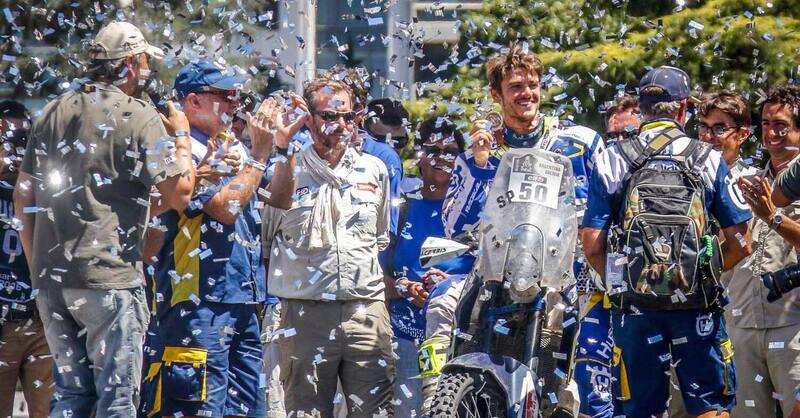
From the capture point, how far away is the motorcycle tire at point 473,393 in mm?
6961

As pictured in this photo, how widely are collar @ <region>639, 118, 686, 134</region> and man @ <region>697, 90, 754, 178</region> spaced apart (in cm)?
123

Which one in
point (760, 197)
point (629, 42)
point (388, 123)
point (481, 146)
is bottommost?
point (760, 197)

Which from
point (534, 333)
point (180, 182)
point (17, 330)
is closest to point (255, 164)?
point (180, 182)

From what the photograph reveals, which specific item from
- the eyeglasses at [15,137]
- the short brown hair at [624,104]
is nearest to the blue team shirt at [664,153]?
the short brown hair at [624,104]

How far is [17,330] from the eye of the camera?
28.4ft

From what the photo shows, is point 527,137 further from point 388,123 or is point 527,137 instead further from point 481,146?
point 388,123

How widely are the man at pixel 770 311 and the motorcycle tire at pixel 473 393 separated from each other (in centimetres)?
194

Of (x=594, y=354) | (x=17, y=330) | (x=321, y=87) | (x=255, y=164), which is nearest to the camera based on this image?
(x=255, y=164)

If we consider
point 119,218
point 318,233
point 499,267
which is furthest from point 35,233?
point 499,267

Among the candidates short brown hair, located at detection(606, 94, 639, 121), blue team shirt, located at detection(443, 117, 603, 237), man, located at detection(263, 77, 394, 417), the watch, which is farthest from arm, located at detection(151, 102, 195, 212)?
short brown hair, located at detection(606, 94, 639, 121)

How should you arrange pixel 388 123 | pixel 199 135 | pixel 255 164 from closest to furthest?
pixel 255 164 < pixel 199 135 < pixel 388 123

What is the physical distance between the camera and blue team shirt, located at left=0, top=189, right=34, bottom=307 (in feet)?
28.3

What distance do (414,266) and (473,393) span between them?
2.10 metres

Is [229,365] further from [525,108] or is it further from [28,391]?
[525,108]
